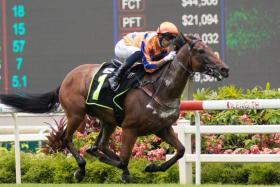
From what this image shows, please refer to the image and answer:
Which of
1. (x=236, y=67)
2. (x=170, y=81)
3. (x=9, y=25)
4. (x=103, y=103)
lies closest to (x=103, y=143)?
(x=103, y=103)

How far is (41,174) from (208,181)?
1.66m

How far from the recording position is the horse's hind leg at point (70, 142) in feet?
26.6

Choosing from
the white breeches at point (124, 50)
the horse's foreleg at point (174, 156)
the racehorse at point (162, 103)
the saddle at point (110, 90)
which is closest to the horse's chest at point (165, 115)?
the racehorse at point (162, 103)

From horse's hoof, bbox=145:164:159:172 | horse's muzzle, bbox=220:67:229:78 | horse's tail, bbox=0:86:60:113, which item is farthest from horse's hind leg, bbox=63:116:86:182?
horse's muzzle, bbox=220:67:229:78

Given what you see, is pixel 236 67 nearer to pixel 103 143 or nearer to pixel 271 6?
pixel 271 6

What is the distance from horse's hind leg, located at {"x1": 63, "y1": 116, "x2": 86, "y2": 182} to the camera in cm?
811

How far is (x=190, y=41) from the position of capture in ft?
25.2

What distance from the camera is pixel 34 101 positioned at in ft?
29.1

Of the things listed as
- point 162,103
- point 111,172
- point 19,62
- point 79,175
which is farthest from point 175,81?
point 19,62

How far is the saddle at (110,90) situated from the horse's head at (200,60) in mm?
436

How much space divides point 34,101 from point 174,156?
181 cm

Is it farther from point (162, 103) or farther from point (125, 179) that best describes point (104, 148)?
point (162, 103)

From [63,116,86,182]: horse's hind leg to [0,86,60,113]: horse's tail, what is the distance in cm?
55

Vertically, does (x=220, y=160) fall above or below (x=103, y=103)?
below
